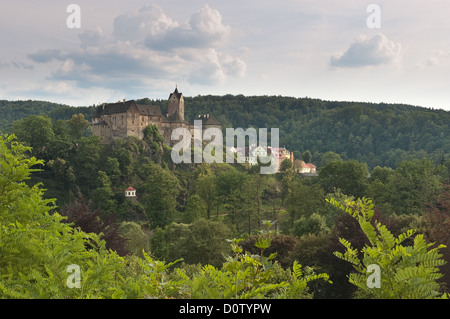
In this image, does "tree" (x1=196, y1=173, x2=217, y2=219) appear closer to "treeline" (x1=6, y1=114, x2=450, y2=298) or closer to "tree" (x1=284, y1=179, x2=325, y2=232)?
"treeline" (x1=6, y1=114, x2=450, y2=298)

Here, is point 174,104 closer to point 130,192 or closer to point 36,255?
point 130,192

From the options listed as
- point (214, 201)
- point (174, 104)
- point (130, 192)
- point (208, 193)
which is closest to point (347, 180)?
point (214, 201)

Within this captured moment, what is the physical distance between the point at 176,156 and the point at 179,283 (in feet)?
286

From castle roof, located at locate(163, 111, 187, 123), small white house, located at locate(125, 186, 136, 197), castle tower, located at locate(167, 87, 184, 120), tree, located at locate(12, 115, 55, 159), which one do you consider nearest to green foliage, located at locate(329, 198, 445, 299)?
small white house, located at locate(125, 186, 136, 197)

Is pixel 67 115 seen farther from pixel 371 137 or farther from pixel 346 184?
pixel 346 184

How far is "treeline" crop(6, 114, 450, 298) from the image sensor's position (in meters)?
26.4

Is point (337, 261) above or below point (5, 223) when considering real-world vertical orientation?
below

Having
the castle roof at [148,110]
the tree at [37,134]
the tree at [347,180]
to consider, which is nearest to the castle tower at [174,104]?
the castle roof at [148,110]

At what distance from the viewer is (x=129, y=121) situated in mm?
86688

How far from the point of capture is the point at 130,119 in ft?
285

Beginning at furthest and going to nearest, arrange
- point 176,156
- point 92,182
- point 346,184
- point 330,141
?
point 330,141 → point 176,156 → point 92,182 → point 346,184

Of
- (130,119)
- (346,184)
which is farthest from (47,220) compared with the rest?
(130,119)

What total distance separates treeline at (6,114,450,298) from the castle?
263 cm

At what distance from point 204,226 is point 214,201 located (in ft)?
102
